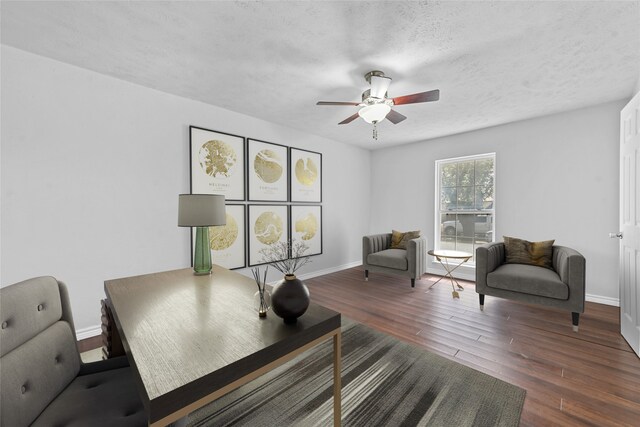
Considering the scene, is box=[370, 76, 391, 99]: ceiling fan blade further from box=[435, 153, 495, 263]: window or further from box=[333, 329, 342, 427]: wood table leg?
box=[435, 153, 495, 263]: window

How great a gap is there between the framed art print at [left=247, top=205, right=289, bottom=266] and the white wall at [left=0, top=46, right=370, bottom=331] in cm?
87

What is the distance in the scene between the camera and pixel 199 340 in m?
0.97

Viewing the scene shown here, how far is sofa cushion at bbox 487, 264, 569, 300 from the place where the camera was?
2.60 metres

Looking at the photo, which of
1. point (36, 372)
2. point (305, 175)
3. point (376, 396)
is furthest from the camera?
point (305, 175)

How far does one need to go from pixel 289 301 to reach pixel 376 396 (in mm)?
1157

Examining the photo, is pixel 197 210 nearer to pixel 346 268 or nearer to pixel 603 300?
pixel 346 268

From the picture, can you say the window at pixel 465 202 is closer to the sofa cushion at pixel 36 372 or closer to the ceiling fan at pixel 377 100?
the ceiling fan at pixel 377 100

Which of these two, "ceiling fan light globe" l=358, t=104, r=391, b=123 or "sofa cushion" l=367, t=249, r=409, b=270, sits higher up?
"ceiling fan light globe" l=358, t=104, r=391, b=123

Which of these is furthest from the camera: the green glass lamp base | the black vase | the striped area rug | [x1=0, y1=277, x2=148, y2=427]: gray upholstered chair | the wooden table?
the green glass lamp base

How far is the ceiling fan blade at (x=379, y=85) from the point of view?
246 cm

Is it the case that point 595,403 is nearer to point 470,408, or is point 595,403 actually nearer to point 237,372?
point 470,408

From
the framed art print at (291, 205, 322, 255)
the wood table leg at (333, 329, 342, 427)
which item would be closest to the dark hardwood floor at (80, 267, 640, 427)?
the framed art print at (291, 205, 322, 255)

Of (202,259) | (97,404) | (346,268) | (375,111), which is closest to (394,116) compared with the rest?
Answer: (375,111)

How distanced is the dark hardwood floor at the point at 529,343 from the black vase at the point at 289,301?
1.52 metres
